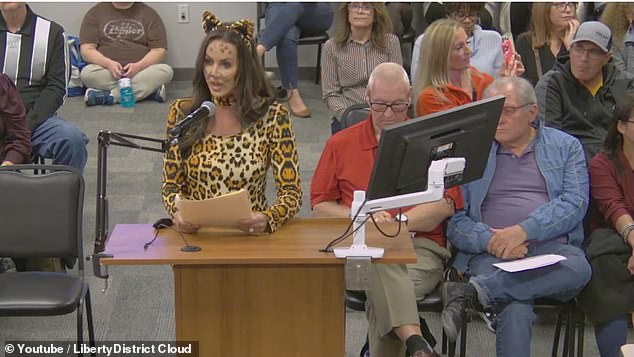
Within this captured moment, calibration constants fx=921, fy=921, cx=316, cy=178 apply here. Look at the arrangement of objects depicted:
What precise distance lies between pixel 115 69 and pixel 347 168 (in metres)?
3.71

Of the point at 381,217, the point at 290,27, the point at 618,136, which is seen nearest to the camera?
the point at 381,217

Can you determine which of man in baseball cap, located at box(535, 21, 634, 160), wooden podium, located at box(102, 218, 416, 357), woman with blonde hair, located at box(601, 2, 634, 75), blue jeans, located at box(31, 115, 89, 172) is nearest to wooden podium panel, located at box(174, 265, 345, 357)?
wooden podium, located at box(102, 218, 416, 357)

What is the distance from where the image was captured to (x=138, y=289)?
4.23 meters

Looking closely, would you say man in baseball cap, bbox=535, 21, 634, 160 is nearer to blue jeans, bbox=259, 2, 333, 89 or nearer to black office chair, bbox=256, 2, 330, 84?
blue jeans, bbox=259, 2, 333, 89

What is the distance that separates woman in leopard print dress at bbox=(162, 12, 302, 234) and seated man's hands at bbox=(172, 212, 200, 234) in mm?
295

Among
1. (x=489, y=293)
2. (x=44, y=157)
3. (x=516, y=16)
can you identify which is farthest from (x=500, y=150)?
(x=516, y=16)

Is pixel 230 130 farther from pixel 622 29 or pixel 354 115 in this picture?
pixel 622 29

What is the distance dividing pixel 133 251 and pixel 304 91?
460cm

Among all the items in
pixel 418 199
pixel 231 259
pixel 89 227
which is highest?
pixel 418 199

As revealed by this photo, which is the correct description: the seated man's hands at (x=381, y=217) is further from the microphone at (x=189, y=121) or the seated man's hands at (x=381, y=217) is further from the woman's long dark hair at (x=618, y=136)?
the woman's long dark hair at (x=618, y=136)

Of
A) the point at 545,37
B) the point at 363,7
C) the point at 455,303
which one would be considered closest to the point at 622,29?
the point at 545,37

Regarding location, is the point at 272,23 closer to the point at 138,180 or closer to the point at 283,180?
the point at 138,180

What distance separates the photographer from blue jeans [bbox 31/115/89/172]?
4.54 metres

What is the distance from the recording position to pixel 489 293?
323cm
